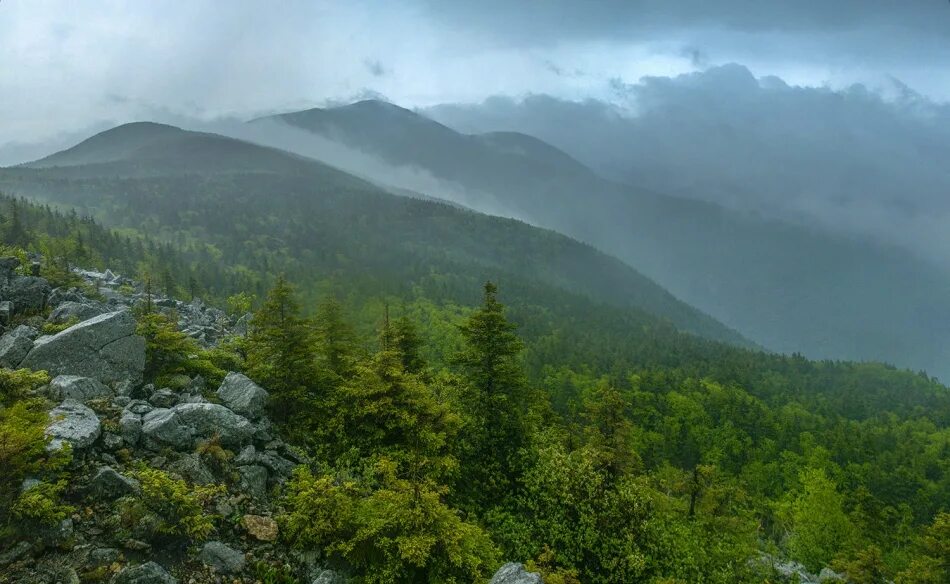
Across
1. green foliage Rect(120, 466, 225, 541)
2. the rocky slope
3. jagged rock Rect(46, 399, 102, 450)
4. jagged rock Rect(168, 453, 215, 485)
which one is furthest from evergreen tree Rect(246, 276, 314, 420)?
green foliage Rect(120, 466, 225, 541)

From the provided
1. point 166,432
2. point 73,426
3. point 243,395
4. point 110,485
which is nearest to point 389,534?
point 110,485

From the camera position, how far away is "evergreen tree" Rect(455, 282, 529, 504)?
25.9 meters

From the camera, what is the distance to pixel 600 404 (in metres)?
27.8

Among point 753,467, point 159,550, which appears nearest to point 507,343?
point 159,550

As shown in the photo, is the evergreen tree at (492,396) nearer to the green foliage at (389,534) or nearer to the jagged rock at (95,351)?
the green foliage at (389,534)

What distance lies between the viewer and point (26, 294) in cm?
2409

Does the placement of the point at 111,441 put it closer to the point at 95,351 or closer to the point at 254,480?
the point at 254,480

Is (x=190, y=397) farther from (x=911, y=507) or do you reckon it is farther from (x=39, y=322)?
(x=911, y=507)

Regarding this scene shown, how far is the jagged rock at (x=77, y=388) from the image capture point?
59.5 feet

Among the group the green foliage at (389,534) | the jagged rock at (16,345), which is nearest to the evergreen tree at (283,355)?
the green foliage at (389,534)

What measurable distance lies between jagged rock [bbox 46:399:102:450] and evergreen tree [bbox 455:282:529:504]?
15.3 m

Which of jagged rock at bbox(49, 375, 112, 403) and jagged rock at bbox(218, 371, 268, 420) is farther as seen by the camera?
jagged rock at bbox(218, 371, 268, 420)

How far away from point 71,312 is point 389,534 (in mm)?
18112

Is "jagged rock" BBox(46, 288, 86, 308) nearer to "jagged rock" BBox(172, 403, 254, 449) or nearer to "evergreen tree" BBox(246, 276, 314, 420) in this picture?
"evergreen tree" BBox(246, 276, 314, 420)
